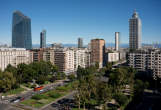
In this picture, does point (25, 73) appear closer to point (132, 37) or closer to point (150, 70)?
point (150, 70)

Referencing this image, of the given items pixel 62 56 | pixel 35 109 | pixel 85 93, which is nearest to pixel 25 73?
pixel 62 56

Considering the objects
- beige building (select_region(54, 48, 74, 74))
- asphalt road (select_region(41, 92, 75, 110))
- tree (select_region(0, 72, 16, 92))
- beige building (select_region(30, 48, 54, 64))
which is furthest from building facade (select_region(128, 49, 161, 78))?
tree (select_region(0, 72, 16, 92))

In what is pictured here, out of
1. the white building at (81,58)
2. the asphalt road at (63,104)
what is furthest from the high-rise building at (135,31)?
the asphalt road at (63,104)

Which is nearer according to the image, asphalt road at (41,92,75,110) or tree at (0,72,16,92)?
asphalt road at (41,92,75,110)

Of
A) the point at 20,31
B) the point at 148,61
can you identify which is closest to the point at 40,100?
the point at 148,61

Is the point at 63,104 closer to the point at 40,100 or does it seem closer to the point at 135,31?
the point at 40,100

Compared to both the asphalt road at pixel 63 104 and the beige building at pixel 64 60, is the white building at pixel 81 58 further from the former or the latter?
the asphalt road at pixel 63 104

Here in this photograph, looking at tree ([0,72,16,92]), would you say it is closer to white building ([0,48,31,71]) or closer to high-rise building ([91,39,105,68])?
white building ([0,48,31,71])

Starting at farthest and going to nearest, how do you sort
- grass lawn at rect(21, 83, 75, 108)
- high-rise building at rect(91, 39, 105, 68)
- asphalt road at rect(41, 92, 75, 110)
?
high-rise building at rect(91, 39, 105, 68), grass lawn at rect(21, 83, 75, 108), asphalt road at rect(41, 92, 75, 110)
